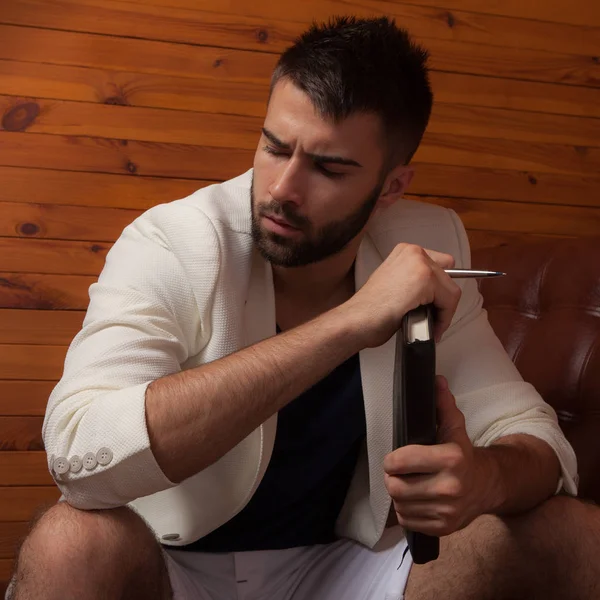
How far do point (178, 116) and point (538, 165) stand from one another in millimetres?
1004

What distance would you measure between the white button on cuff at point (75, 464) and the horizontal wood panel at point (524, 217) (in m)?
1.32

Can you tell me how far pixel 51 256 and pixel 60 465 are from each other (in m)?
0.92

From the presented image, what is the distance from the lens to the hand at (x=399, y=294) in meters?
1.33

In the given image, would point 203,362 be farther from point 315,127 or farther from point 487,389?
point 487,389

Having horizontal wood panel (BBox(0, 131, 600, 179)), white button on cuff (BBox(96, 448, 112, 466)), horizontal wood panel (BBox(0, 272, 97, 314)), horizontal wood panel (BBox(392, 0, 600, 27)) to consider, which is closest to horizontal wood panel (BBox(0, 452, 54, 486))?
horizontal wood panel (BBox(0, 272, 97, 314))

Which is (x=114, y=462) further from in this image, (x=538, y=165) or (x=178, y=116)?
(x=538, y=165)

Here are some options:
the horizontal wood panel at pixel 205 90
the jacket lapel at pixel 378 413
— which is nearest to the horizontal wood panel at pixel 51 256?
the horizontal wood panel at pixel 205 90

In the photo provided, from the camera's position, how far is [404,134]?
1670 millimetres

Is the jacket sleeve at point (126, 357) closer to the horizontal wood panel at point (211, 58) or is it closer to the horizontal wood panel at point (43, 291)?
the horizontal wood panel at point (43, 291)

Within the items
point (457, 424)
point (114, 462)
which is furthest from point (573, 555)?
point (114, 462)

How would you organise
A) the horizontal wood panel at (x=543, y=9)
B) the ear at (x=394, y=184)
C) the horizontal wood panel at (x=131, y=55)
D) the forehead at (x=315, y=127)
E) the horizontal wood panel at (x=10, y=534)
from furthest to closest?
the horizontal wood panel at (x=543, y=9), the horizontal wood panel at (x=10, y=534), the horizontal wood panel at (x=131, y=55), the ear at (x=394, y=184), the forehead at (x=315, y=127)

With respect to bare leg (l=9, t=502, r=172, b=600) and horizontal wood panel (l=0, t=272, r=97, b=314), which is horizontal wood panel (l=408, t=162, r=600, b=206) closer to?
horizontal wood panel (l=0, t=272, r=97, b=314)

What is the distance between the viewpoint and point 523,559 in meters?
1.44

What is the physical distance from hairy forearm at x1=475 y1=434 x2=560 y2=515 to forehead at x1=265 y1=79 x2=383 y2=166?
0.59 m
